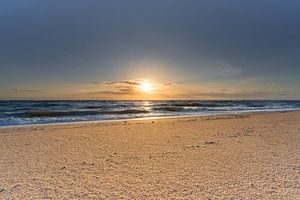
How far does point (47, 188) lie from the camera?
388cm

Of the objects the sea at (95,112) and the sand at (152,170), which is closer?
the sand at (152,170)

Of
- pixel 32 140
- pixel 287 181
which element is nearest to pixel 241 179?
pixel 287 181

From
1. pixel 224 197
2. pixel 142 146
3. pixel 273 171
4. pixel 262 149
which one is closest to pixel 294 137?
pixel 262 149

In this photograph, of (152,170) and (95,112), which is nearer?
(152,170)

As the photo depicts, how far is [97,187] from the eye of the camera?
392 cm

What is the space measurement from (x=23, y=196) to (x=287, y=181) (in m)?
3.99

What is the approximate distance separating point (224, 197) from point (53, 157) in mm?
4012

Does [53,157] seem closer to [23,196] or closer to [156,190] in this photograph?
[23,196]

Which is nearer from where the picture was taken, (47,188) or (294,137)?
(47,188)

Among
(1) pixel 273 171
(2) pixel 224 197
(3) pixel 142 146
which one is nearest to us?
(2) pixel 224 197

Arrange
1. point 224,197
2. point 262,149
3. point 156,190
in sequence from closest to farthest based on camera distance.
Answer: point 224,197, point 156,190, point 262,149

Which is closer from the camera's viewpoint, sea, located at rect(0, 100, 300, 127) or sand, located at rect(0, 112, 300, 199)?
sand, located at rect(0, 112, 300, 199)

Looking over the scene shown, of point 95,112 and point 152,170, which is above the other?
point 95,112

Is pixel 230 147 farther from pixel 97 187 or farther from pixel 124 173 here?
pixel 97 187
